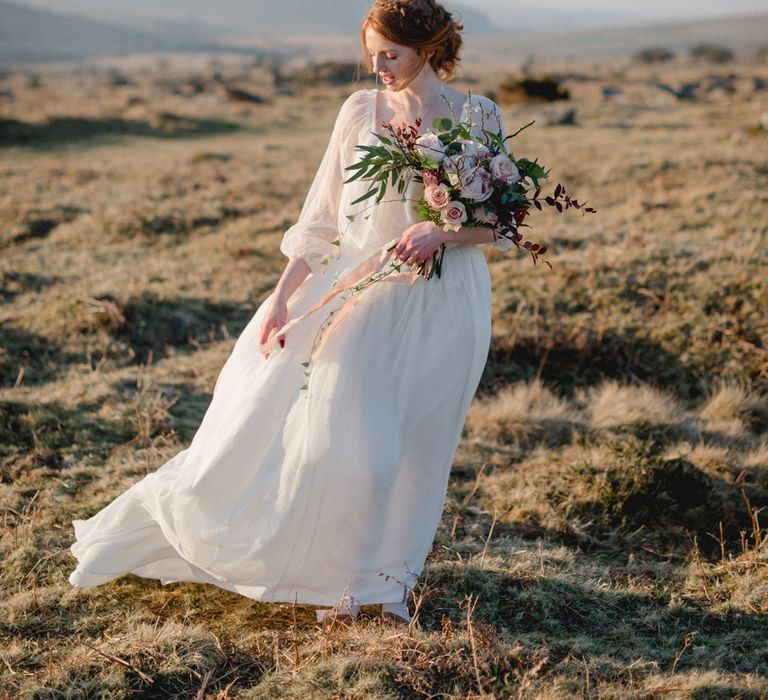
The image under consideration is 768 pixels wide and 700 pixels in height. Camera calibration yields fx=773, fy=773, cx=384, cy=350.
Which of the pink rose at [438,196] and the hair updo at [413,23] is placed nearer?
the pink rose at [438,196]

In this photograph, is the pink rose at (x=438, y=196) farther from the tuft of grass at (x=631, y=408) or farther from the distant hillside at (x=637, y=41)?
the distant hillside at (x=637, y=41)

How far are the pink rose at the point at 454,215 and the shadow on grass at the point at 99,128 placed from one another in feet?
69.0

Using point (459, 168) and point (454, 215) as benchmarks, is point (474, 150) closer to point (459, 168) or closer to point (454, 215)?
point (459, 168)

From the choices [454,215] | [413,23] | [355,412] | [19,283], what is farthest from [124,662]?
[19,283]

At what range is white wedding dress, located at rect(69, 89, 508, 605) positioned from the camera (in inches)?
127

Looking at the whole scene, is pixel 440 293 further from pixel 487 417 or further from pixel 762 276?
pixel 762 276

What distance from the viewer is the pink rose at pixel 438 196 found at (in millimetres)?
3092

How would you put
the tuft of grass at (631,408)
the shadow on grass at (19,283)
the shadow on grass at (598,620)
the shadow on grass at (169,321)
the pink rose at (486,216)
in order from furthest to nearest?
the shadow on grass at (19,283)
the shadow on grass at (169,321)
the tuft of grass at (631,408)
the shadow on grass at (598,620)
the pink rose at (486,216)

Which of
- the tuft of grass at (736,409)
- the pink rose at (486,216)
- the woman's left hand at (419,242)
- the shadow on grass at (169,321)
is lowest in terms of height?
the tuft of grass at (736,409)

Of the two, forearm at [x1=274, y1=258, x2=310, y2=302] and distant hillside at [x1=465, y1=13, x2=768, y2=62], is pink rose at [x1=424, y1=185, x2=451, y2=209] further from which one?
distant hillside at [x1=465, y1=13, x2=768, y2=62]

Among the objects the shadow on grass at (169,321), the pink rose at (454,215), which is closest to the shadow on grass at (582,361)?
the shadow on grass at (169,321)

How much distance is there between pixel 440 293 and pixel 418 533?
1064 mm

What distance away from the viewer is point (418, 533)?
3424mm

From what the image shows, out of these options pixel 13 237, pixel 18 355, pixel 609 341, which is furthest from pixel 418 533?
pixel 13 237
